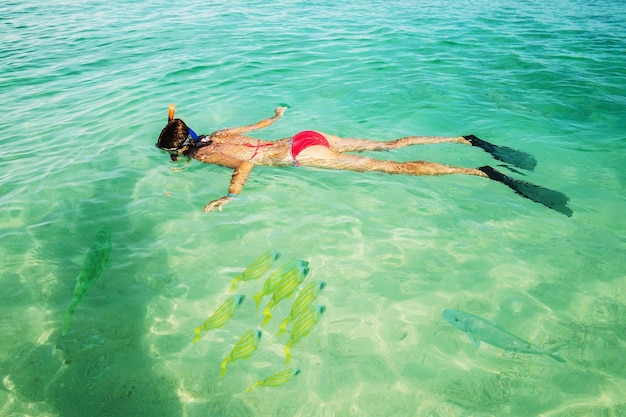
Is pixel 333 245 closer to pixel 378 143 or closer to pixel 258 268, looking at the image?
pixel 258 268

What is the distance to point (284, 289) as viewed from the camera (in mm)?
4066

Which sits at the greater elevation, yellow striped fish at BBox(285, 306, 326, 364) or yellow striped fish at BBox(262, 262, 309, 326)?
yellow striped fish at BBox(262, 262, 309, 326)

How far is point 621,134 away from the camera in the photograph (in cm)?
688

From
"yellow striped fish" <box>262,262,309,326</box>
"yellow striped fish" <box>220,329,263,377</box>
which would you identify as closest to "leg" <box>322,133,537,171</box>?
"yellow striped fish" <box>262,262,309,326</box>

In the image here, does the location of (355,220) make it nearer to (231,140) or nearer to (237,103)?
(231,140)

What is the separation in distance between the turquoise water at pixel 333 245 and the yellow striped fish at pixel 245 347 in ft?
0.23

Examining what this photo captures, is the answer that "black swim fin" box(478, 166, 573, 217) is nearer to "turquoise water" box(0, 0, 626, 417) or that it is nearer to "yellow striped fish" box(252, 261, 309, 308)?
"turquoise water" box(0, 0, 626, 417)

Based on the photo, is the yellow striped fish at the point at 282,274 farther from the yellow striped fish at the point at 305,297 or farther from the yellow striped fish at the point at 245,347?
the yellow striped fish at the point at 245,347

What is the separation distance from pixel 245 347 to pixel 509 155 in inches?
219

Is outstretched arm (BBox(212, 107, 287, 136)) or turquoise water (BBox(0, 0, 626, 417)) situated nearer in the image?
turquoise water (BBox(0, 0, 626, 417))

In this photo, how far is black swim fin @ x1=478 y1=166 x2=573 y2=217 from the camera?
4.99 m

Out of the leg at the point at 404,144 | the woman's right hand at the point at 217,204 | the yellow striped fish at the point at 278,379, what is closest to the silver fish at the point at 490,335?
the yellow striped fish at the point at 278,379

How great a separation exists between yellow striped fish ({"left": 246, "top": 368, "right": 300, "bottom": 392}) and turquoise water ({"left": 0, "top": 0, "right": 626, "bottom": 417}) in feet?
0.21

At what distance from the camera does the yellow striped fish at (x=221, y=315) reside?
370 cm
